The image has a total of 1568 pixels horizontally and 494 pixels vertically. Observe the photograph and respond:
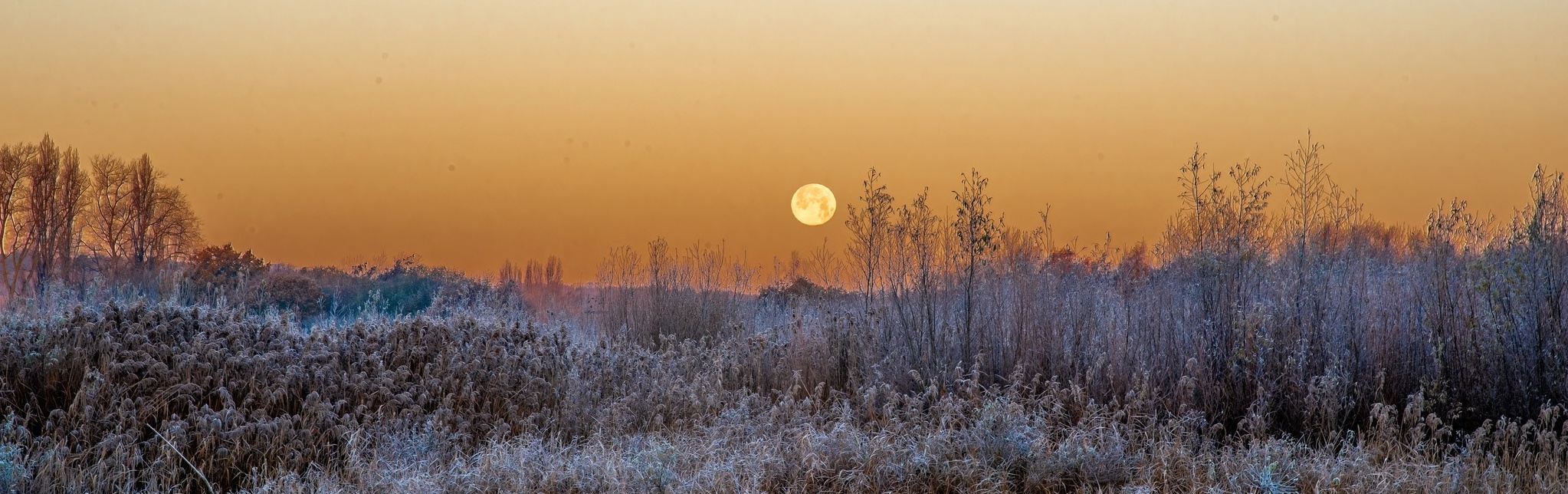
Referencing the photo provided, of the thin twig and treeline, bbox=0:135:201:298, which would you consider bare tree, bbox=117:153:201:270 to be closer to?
treeline, bbox=0:135:201:298

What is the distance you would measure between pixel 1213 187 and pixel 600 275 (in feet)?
29.9

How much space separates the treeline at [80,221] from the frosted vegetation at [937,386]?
68.2 feet

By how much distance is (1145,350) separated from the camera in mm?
8523

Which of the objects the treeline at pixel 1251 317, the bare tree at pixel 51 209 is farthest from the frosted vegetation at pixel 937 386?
the bare tree at pixel 51 209

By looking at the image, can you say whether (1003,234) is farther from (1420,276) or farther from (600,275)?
(600,275)

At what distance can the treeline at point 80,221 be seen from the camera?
2675 centimetres

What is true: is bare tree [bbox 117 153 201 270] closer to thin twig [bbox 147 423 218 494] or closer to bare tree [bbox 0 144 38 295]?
bare tree [bbox 0 144 38 295]

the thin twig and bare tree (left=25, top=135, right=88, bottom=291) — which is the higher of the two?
bare tree (left=25, top=135, right=88, bottom=291)

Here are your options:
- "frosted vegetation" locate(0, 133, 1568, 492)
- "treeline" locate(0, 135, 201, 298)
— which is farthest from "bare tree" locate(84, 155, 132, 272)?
"frosted vegetation" locate(0, 133, 1568, 492)

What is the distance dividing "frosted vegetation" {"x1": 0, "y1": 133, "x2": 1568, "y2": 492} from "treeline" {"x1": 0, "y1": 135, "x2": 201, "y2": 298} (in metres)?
20.8

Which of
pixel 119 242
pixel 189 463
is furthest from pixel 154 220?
pixel 189 463

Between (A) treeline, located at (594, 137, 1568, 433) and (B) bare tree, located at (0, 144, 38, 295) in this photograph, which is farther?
(B) bare tree, located at (0, 144, 38, 295)

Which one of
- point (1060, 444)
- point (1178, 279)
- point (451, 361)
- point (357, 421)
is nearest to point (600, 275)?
point (451, 361)

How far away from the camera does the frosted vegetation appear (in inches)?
248
